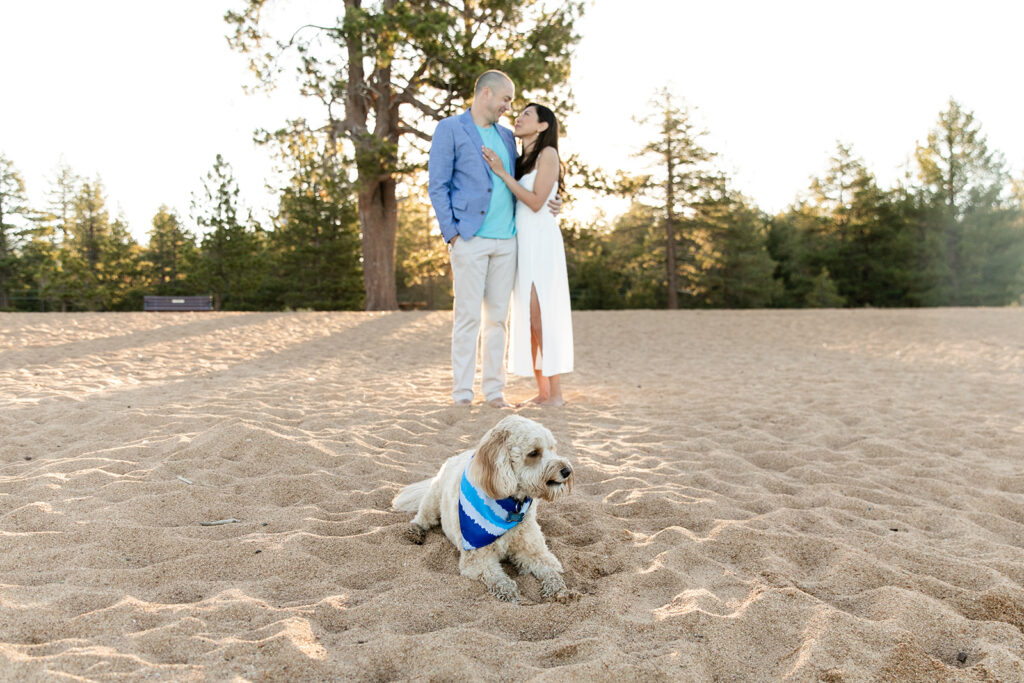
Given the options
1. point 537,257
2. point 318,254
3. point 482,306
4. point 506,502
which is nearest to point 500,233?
point 537,257

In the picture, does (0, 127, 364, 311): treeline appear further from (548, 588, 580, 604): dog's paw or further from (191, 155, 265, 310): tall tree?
(548, 588, 580, 604): dog's paw

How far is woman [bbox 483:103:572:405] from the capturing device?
5426 millimetres

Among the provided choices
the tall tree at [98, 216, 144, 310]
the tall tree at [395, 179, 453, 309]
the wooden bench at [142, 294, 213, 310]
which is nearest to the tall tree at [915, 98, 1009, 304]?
the tall tree at [395, 179, 453, 309]

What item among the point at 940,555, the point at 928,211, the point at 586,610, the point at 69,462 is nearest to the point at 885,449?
the point at 940,555

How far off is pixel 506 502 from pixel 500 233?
332cm

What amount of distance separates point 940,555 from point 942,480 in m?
1.26

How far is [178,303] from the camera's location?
23.3 metres

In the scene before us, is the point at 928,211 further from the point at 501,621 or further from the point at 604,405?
the point at 501,621

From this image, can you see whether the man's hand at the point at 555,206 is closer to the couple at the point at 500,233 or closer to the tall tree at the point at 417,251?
the couple at the point at 500,233

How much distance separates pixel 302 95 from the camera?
59.7ft

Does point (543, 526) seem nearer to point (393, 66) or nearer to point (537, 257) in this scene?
point (537, 257)

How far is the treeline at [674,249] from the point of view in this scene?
1267 inches

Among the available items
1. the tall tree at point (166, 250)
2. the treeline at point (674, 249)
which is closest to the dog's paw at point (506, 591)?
the treeline at point (674, 249)

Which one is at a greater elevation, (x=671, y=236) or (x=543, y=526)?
(x=671, y=236)
